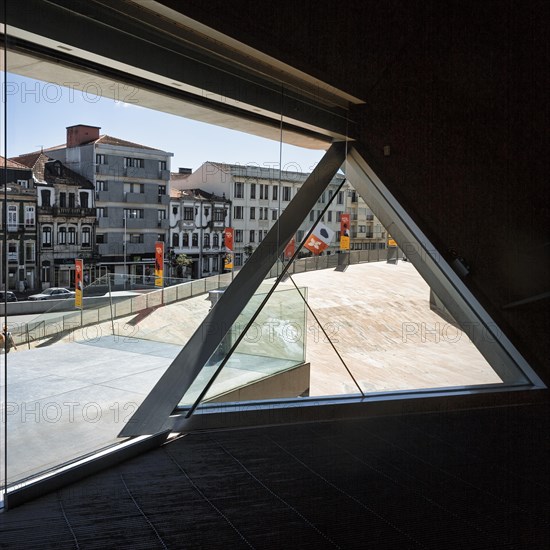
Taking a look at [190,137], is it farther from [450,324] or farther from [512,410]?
[512,410]

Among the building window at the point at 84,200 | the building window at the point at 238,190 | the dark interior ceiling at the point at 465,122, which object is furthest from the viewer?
the dark interior ceiling at the point at 465,122

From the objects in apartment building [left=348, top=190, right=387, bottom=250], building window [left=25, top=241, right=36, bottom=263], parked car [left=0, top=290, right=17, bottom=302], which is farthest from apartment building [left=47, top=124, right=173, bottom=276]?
apartment building [left=348, top=190, right=387, bottom=250]

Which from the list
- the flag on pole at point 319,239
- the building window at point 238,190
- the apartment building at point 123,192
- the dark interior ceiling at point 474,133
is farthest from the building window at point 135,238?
the dark interior ceiling at point 474,133

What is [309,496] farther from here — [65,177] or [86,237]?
[65,177]

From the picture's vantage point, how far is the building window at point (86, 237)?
11.8ft

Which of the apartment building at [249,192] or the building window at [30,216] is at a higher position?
the apartment building at [249,192]

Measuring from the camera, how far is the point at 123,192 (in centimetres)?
384

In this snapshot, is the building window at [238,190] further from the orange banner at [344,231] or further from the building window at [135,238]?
the orange banner at [344,231]

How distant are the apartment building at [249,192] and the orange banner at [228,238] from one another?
4 cm

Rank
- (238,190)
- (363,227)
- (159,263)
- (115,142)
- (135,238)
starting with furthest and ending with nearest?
(363,227) → (238,190) → (159,263) → (135,238) → (115,142)

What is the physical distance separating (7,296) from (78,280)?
1.56 feet

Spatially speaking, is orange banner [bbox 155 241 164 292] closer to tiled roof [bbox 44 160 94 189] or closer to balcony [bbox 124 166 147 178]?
balcony [bbox 124 166 147 178]

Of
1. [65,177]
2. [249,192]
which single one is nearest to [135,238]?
[65,177]

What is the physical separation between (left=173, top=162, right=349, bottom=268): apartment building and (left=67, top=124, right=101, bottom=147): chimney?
72 centimetres
